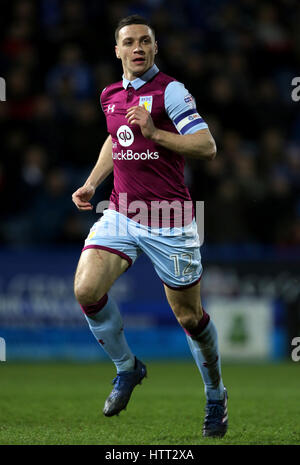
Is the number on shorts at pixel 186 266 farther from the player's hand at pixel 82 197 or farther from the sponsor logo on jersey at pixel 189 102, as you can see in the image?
the sponsor logo on jersey at pixel 189 102

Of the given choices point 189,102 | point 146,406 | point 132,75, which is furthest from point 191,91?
point 189,102

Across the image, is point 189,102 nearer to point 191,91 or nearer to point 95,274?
point 95,274

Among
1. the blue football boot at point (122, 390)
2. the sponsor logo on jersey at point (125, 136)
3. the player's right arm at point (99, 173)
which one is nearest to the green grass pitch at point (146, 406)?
the blue football boot at point (122, 390)

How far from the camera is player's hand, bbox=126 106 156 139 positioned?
5.14 meters

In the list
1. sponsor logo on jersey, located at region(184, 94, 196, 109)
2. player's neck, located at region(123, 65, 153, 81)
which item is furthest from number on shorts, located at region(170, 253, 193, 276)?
player's neck, located at region(123, 65, 153, 81)

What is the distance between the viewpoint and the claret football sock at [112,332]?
5.44m

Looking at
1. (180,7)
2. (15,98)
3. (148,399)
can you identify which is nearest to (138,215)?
(148,399)

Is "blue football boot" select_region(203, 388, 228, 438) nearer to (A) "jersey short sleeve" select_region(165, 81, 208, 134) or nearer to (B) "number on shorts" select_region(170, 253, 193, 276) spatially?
(B) "number on shorts" select_region(170, 253, 193, 276)

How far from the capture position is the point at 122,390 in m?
5.45

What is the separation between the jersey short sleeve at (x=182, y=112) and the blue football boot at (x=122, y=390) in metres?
1.56

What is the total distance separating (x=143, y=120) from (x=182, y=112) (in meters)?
0.30

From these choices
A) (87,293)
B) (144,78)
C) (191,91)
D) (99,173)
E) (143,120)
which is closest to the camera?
(143,120)

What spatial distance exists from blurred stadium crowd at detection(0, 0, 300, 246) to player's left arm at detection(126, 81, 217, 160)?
5.91 m
